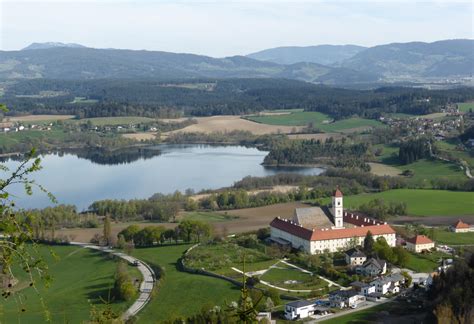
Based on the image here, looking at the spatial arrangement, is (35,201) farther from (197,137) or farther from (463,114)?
(463,114)

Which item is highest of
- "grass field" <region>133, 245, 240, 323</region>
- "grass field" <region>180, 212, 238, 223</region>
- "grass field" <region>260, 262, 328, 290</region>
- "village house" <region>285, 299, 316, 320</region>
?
"village house" <region>285, 299, 316, 320</region>

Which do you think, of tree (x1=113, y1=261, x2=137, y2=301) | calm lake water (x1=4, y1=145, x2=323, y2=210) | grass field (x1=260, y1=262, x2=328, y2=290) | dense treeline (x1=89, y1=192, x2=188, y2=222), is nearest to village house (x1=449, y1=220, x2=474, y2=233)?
grass field (x1=260, y1=262, x2=328, y2=290)

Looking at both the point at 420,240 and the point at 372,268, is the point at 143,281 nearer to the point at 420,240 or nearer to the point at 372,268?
the point at 372,268

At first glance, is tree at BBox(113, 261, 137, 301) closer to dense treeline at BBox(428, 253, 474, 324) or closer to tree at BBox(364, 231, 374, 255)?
tree at BBox(364, 231, 374, 255)

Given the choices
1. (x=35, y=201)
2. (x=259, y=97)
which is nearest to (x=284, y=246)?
(x=35, y=201)

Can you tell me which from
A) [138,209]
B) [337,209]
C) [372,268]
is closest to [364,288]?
[372,268]
